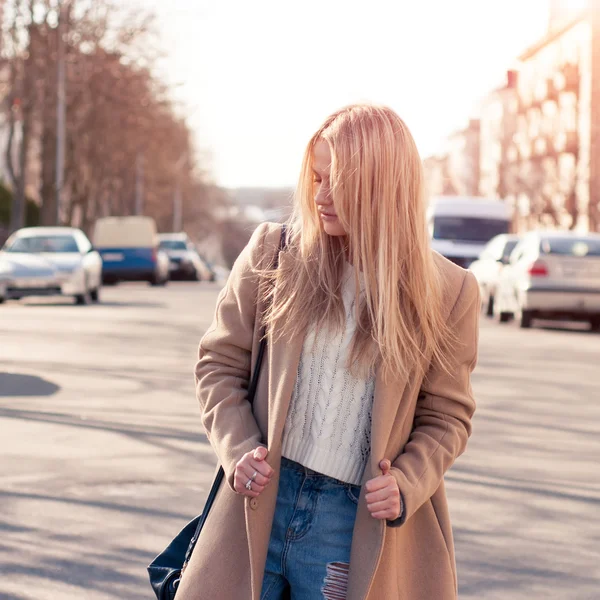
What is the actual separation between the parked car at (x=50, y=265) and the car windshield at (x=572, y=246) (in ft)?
28.7

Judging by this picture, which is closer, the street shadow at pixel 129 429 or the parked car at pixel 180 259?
the street shadow at pixel 129 429

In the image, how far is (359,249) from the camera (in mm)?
2791

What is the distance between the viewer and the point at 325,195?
2.80 metres

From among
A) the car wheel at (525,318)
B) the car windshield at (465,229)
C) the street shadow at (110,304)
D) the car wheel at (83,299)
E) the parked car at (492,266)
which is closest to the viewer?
the car wheel at (525,318)

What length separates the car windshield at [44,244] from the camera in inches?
1032

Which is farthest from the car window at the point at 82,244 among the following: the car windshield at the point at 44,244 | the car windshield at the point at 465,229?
the car windshield at the point at 465,229

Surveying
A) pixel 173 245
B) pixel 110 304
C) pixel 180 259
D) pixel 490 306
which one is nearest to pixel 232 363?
pixel 490 306

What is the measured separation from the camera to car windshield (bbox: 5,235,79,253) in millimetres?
26219

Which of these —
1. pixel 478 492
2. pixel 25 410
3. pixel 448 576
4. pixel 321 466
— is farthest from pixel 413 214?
pixel 25 410

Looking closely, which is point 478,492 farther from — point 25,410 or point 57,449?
point 25,410

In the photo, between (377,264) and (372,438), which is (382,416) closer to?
(372,438)

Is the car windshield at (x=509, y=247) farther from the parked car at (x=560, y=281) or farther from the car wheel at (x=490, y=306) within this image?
the parked car at (x=560, y=281)

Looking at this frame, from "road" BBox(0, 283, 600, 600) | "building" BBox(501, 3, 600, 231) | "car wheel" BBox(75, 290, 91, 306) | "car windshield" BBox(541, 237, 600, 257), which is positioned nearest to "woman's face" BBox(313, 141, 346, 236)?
"road" BBox(0, 283, 600, 600)

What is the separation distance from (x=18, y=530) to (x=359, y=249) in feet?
12.1
